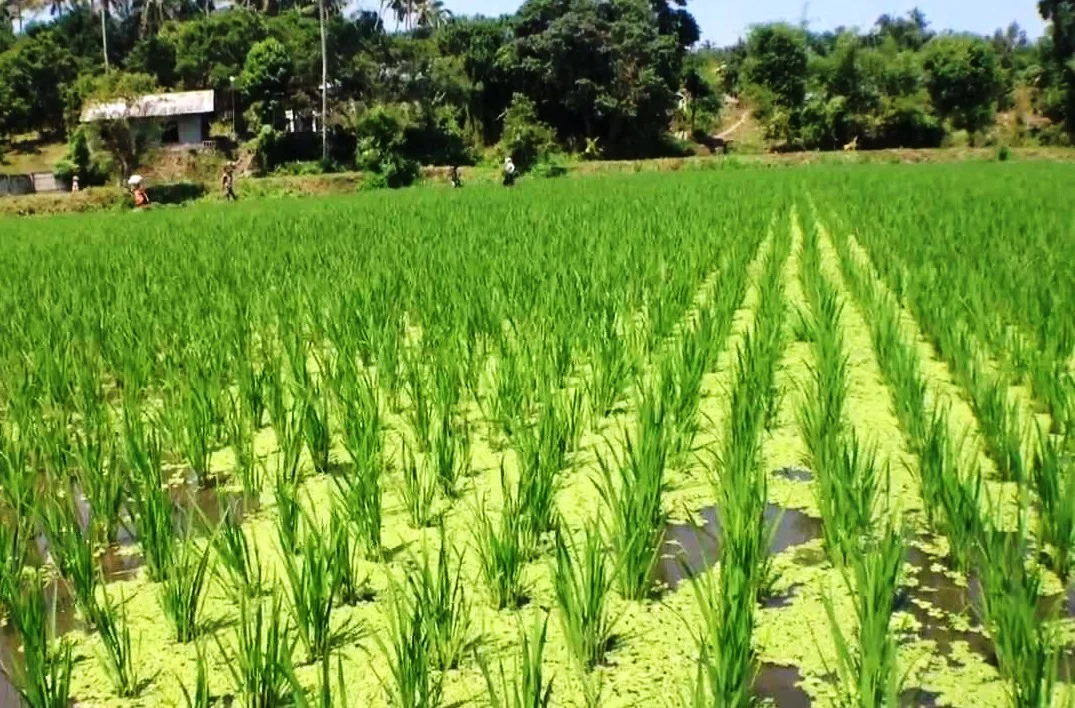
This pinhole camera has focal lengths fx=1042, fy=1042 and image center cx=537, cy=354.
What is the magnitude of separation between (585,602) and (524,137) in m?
25.6

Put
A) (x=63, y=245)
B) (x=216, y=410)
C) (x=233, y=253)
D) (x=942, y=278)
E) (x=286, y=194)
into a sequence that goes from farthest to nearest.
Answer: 1. (x=286, y=194)
2. (x=63, y=245)
3. (x=233, y=253)
4. (x=942, y=278)
5. (x=216, y=410)

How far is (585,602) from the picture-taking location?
1.98 metres

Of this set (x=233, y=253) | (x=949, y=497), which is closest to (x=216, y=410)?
(x=949, y=497)

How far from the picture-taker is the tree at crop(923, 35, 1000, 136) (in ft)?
95.5

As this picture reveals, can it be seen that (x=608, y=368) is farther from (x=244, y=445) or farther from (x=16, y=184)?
(x=16, y=184)

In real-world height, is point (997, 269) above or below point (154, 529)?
above

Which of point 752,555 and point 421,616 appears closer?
point 421,616

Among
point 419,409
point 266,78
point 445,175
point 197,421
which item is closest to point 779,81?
point 445,175

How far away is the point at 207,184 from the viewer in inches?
873

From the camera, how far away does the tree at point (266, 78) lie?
2591 cm

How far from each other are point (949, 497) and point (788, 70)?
1149 inches

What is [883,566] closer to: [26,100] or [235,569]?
[235,569]

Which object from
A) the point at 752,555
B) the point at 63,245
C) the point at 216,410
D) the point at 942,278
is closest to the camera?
the point at 752,555

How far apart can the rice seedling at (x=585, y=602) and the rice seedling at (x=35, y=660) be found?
86 cm
